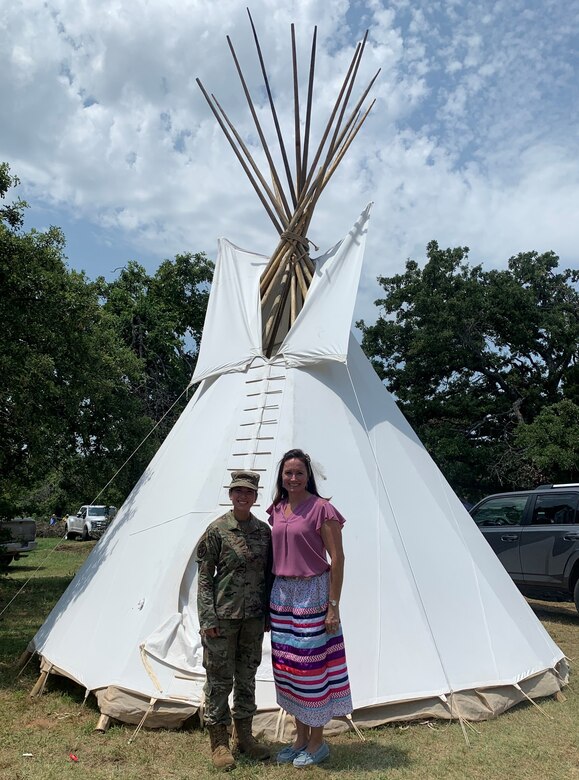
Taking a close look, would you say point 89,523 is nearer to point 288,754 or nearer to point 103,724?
point 103,724

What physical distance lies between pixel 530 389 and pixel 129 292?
37.1 ft

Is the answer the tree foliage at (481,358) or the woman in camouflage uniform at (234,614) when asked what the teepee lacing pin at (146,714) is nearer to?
the woman in camouflage uniform at (234,614)

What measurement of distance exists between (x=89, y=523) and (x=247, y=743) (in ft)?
61.7

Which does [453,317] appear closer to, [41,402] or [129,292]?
[129,292]

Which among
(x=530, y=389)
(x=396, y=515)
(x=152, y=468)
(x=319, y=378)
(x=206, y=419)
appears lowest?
(x=396, y=515)

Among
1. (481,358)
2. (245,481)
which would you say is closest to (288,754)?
(245,481)

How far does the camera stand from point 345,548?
476cm

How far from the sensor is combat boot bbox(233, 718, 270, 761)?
369 centimetres

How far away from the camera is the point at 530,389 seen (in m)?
16.7

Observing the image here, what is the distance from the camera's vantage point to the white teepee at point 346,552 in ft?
14.1

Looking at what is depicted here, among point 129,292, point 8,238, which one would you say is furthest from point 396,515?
point 129,292

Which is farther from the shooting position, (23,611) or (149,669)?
(23,611)

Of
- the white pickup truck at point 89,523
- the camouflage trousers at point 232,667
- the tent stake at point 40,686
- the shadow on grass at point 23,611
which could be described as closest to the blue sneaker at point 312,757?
the camouflage trousers at point 232,667

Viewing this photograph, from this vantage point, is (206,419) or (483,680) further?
(206,419)
